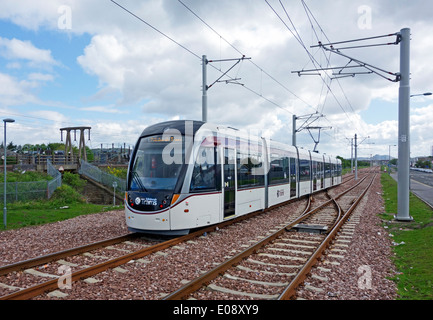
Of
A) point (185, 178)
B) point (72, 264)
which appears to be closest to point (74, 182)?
point (185, 178)

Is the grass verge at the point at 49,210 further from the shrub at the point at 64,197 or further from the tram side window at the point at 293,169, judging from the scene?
the tram side window at the point at 293,169

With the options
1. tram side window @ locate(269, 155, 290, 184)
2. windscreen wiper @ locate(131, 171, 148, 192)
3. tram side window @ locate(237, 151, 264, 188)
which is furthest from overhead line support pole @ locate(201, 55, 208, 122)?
windscreen wiper @ locate(131, 171, 148, 192)

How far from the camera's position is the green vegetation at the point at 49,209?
12836 mm

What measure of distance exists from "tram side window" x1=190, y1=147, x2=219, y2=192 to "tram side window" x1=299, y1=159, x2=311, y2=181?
37.6ft

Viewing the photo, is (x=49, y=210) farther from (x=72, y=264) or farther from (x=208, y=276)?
(x=208, y=276)

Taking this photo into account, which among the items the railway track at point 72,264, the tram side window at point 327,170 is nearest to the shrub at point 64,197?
the railway track at point 72,264

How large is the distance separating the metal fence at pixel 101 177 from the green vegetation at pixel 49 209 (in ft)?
12.9

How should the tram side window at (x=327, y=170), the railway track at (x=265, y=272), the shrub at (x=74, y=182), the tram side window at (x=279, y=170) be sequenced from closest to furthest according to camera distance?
the railway track at (x=265, y=272), the tram side window at (x=279, y=170), the shrub at (x=74, y=182), the tram side window at (x=327, y=170)

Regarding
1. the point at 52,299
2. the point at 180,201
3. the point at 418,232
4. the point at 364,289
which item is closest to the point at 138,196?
the point at 180,201

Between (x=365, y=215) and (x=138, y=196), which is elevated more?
(x=138, y=196)

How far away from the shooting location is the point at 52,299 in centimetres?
530

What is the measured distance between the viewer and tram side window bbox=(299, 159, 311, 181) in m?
20.7
